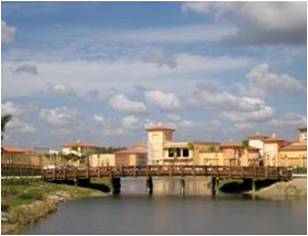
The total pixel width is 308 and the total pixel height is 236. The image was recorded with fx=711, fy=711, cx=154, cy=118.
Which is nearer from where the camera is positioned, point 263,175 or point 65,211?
point 65,211

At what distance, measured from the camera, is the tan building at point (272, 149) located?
3292 inches

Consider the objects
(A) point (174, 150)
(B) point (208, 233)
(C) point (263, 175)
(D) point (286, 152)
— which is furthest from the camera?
(A) point (174, 150)

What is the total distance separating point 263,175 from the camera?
48.2m

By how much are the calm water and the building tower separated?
54.9 metres

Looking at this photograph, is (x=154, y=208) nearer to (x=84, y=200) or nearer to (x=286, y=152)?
(x=84, y=200)

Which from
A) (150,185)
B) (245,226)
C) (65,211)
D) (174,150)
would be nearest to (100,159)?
(174,150)

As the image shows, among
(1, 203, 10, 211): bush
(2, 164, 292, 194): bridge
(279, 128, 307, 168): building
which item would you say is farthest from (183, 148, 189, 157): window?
(1, 203, 10, 211): bush

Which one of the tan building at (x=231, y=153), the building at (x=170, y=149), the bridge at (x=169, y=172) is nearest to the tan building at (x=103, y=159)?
the building at (x=170, y=149)

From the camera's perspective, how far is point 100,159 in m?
112

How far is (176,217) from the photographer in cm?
3045

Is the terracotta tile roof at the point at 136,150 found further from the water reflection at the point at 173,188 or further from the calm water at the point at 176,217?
the calm water at the point at 176,217

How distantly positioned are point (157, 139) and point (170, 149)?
353 centimetres

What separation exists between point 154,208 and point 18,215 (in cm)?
1188

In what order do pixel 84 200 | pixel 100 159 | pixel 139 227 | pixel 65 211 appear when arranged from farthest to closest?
pixel 100 159, pixel 84 200, pixel 65 211, pixel 139 227
